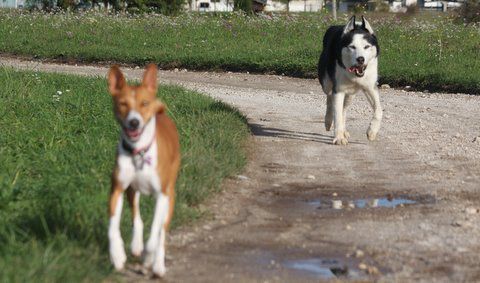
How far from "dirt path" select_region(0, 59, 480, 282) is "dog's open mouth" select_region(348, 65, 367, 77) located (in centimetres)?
77

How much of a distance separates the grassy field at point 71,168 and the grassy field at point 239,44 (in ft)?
22.9

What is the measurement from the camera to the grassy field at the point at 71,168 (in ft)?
19.6

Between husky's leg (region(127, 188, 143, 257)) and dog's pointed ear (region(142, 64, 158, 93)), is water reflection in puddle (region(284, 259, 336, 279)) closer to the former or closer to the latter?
husky's leg (region(127, 188, 143, 257))

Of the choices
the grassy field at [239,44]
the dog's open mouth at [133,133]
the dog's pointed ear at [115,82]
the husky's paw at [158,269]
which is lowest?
the grassy field at [239,44]

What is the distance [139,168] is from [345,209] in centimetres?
269

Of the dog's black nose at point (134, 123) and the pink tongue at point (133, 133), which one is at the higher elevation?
the dog's black nose at point (134, 123)

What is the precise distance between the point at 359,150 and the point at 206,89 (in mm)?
7970

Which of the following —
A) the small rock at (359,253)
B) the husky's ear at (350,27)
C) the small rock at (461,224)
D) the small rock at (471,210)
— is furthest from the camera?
the husky's ear at (350,27)

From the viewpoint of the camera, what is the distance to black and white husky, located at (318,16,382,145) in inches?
465

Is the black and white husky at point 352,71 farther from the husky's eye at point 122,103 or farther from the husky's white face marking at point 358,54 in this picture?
the husky's eye at point 122,103

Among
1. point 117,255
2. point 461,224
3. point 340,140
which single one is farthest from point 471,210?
point 340,140

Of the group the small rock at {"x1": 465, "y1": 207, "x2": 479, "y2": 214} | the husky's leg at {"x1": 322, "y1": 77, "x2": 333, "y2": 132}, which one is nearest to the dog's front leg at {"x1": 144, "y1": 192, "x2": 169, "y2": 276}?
the small rock at {"x1": 465, "y1": 207, "x2": 479, "y2": 214}

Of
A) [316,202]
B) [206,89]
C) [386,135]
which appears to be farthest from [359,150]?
[206,89]

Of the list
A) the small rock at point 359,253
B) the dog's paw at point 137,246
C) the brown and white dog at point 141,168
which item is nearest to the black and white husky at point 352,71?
the small rock at point 359,253
